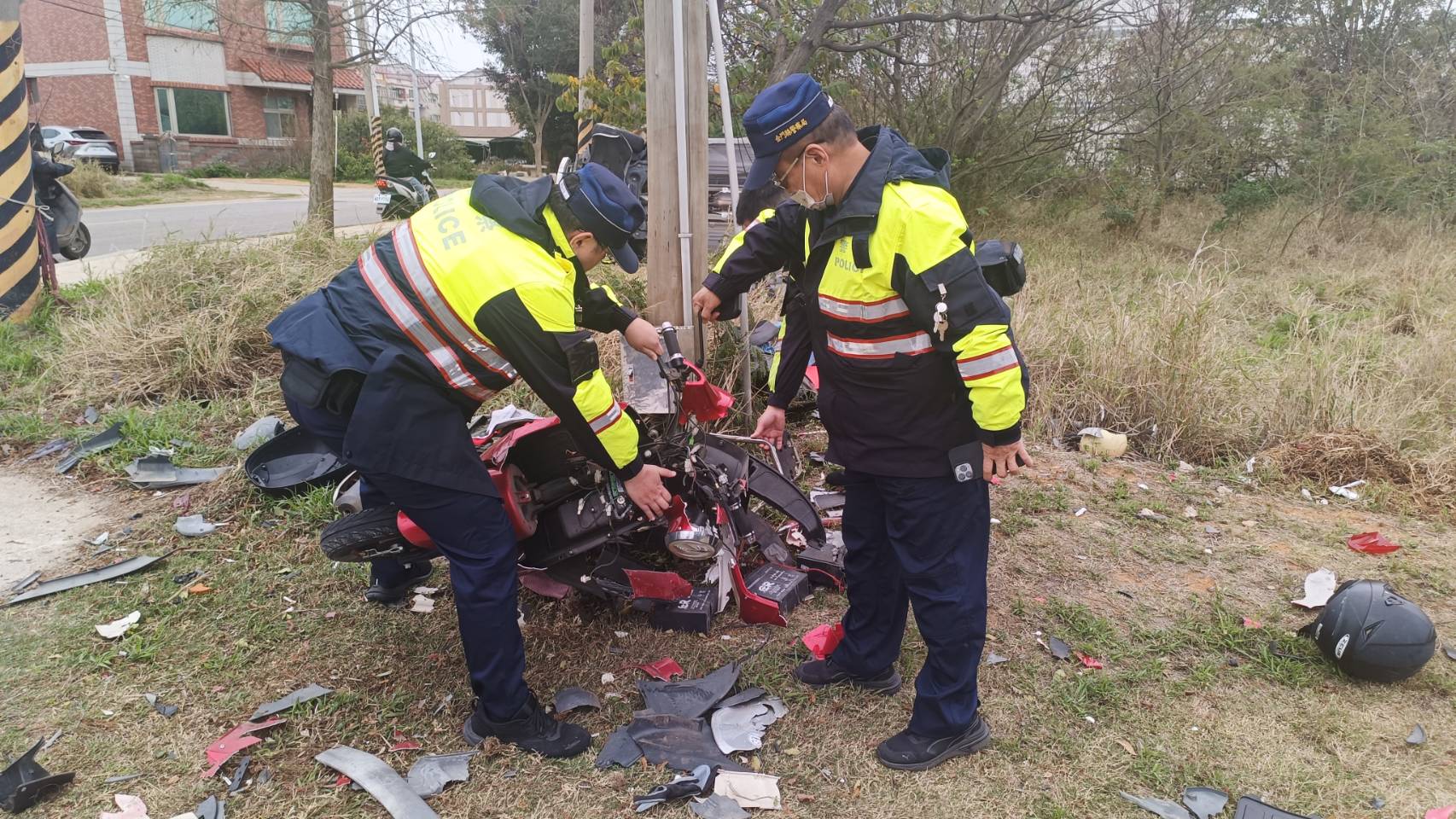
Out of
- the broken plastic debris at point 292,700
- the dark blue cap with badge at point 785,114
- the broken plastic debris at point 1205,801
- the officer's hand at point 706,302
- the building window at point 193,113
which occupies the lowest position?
the broken plastic debris at point 1205,801

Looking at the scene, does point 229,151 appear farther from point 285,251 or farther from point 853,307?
point 853,307

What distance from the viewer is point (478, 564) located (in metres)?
2.60

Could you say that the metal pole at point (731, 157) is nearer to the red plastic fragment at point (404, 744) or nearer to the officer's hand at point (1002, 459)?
the officer's hand at point (1002, 459)

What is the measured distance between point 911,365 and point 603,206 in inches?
38.9

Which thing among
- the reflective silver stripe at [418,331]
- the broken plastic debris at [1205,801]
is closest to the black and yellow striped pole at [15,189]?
the reflective silver stripe at [418,331]

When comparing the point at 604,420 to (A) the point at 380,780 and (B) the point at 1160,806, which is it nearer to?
(A) the point at 380,780

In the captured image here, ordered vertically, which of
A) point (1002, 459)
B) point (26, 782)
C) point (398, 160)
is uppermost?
point (398, 160)

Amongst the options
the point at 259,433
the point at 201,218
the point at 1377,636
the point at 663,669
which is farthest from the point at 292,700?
the point at 201,218

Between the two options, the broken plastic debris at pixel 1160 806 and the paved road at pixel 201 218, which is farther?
Result: the paved road at pixel 201 218

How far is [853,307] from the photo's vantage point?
246 centimetres

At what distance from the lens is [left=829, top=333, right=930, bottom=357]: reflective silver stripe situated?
7.91ft

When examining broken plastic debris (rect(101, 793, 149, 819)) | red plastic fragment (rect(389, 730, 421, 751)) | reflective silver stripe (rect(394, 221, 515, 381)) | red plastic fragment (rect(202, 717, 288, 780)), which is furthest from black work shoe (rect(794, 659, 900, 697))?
broken plastic debris (rect(101, 793, 149, 819))

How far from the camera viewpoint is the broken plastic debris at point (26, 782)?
2396mm

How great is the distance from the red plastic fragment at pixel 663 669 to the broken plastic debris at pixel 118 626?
6.46ft
